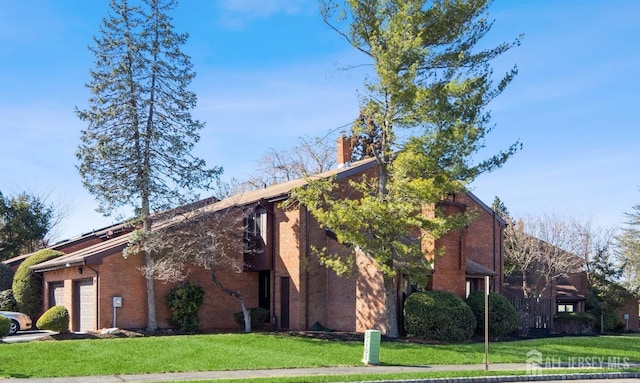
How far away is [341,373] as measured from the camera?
1631 centimetres

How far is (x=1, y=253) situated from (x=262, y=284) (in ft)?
65.0

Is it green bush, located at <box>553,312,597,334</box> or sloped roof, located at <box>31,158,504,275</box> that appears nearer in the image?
sloped roof, located at <box>31,158,504,275</box>

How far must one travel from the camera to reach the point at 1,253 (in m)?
40.4

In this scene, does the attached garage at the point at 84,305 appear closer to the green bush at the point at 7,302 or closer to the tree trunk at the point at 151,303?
the tree trunk at the point at 151,303

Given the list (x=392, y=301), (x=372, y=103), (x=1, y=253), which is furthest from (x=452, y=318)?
(x=1, y=253)

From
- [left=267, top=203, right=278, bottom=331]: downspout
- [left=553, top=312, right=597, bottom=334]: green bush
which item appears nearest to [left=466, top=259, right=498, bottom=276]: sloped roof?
[left=553, top=312, right=597, bottom=334]: green bush

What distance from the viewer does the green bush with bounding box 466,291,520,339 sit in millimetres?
24797

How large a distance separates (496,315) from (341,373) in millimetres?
10421

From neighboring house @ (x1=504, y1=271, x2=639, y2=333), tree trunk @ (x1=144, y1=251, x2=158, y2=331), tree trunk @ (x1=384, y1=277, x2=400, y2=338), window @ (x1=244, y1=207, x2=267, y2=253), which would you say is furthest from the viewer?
neighboring house @ (x1=504, y1=271, x2=639, y2=333)

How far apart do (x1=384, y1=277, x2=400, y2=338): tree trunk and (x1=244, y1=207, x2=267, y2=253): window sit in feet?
21.6

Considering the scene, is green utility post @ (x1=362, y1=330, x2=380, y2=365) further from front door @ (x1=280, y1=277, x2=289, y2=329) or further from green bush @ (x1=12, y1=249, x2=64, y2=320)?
green bush @ (x1=12, y1=249, x2=64, y2=320)

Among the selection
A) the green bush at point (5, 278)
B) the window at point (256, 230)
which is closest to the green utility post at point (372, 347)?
the window at point (256, 230)

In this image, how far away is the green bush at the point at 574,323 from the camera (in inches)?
1307

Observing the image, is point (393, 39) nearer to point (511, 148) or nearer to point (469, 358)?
point (511, 148)
